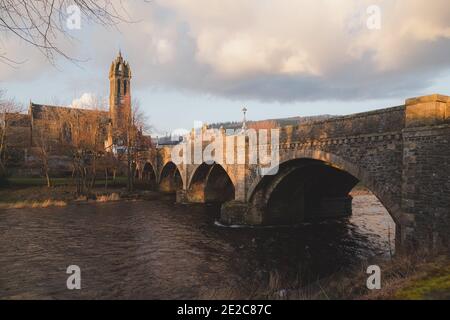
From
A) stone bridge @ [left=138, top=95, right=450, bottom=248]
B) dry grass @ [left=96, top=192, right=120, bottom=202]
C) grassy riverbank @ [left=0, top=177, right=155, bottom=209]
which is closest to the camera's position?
stone bridge @ [left=138, top=95, right=450, bottom=248]

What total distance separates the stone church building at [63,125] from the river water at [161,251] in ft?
58.5

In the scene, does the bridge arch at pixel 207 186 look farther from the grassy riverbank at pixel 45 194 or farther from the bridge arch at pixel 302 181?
the bridge arch at pixel 302 181

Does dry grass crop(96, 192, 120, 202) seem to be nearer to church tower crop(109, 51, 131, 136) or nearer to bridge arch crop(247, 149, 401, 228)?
bridge arch crop(247, 149, 401, 228)

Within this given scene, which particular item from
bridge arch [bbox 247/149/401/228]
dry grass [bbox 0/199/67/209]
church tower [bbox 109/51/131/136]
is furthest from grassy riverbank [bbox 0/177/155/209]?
church tower [bbox 109/51/131/136]

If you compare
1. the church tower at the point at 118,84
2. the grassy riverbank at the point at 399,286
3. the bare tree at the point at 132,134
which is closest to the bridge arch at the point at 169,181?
the bare tree at the point at 132,134

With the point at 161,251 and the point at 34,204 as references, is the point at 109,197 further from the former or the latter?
the point at 161,251

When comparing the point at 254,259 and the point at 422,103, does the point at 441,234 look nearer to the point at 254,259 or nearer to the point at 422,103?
the point at 422,103

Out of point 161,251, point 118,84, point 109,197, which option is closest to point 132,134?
point 109,197

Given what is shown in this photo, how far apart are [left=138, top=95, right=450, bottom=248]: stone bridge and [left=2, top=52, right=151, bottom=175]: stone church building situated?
2418 cm

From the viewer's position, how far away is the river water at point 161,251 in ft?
40.6

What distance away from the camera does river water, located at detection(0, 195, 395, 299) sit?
12.4 m

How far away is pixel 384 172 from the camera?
46.4 ft

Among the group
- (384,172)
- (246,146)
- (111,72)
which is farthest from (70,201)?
(111,72)
